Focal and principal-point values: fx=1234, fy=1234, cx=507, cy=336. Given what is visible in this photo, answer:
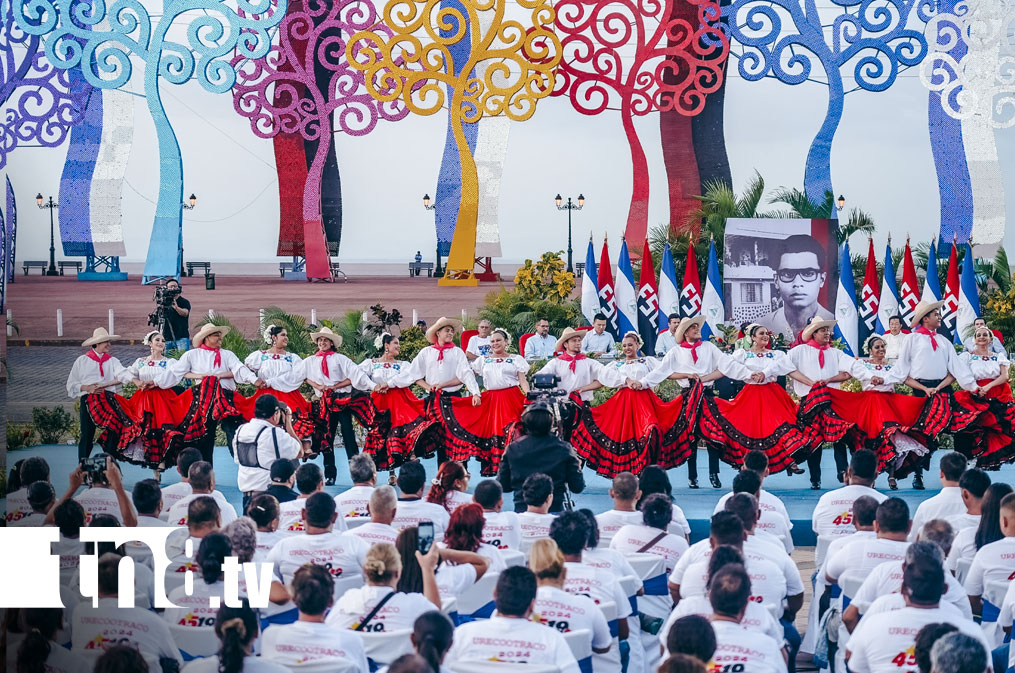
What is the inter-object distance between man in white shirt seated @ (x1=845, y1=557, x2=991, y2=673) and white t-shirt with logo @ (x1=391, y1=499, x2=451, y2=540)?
195 centimetres

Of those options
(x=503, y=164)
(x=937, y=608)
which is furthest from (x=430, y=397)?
(x=937, y=608)

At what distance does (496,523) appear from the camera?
17.6ft

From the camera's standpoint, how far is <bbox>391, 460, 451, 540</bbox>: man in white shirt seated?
5.44m

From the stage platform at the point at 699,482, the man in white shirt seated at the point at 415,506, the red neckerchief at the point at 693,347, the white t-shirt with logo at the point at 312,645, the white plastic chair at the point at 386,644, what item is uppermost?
the red neckerchief at the point at 693,347

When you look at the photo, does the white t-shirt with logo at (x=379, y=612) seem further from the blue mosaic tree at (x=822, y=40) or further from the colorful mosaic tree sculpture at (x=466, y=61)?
the blue mosaic tree at (x=822, y=40)

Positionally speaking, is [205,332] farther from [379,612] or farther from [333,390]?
[379,612]

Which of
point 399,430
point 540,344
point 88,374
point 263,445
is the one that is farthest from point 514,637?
point 540,344

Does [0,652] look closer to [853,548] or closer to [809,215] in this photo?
[853,548]

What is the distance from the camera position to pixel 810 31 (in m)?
12.2

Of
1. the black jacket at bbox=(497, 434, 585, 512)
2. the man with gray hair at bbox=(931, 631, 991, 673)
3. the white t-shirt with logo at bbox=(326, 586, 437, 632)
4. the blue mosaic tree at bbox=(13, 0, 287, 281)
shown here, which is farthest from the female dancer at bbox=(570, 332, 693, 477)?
the blue mosaic tree at bbox=(13, 0, 287, 281)

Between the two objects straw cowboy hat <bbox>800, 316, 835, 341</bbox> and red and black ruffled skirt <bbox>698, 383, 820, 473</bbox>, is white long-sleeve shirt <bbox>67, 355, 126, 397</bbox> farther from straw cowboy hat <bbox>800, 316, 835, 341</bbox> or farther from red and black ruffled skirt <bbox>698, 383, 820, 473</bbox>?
straw cowboy hat <bbox>800, 316, 835, 341</bbox>

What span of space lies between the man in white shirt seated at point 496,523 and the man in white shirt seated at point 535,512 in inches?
1.3

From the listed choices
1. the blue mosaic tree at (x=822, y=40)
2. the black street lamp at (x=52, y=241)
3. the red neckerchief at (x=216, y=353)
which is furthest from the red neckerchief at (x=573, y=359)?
the black street lamp at (x=52, y=241)

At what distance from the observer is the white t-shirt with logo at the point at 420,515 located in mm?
5398
